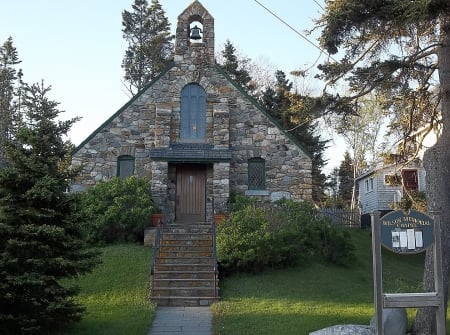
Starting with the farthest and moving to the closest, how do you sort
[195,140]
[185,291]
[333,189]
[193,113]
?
[333,189], [193,113], [195,140], [185,291]

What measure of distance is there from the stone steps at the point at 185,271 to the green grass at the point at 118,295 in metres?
0.41

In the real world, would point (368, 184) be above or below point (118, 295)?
above

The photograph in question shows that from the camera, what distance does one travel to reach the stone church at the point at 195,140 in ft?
63.2

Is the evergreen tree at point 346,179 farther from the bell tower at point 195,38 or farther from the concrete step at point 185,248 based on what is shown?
the concrete step at point 185,248

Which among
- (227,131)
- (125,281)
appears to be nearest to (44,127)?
(125,281)

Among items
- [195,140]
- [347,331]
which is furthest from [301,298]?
[195,140]

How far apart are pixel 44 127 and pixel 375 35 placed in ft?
21.8

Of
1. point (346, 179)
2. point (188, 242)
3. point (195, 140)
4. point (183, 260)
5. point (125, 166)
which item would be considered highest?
point (346, 179)

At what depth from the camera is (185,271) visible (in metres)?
13.4

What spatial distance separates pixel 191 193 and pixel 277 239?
5.84 metres

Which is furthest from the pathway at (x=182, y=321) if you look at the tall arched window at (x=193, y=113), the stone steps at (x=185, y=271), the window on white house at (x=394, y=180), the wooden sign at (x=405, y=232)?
the tall arched window at (x=193, y=113)

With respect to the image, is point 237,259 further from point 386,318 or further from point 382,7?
point 382,7

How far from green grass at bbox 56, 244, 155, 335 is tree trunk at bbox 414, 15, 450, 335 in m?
5.04

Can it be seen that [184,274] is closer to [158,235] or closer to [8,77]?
[158,235]
